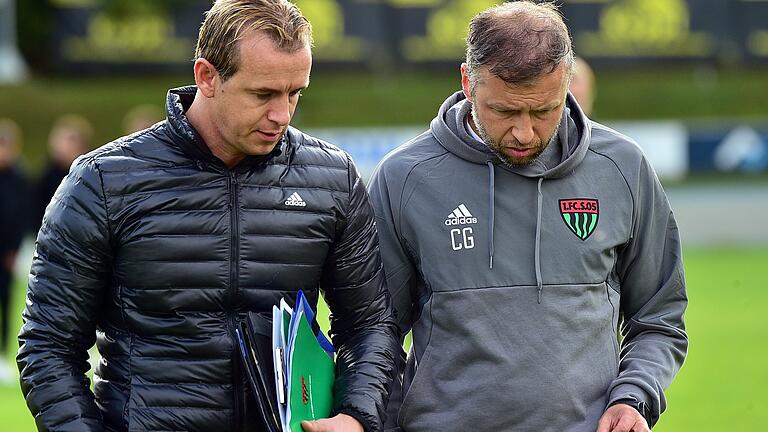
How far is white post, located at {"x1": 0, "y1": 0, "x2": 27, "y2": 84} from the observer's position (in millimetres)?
20781

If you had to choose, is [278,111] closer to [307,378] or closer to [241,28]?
[241,28]

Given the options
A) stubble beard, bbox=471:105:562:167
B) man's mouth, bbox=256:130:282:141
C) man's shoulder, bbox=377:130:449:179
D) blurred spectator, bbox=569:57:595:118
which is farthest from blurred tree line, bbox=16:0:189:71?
man's mouth, bbox=256:130:282:141

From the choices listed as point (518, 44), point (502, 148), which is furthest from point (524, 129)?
point (518, 44)

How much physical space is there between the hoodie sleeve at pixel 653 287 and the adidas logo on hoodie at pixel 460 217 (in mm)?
425

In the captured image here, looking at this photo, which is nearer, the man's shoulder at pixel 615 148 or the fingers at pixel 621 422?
the fingers at pixel 621 422

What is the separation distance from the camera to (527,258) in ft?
11.3

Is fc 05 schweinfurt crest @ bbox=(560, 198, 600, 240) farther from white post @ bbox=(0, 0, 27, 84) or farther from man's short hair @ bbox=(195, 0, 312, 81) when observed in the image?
white post @ bbox=(0, 0, 27, 84)

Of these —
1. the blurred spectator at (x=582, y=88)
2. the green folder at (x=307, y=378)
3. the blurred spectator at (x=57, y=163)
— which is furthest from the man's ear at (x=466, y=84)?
the blurred spectator at (x=57, y=163)

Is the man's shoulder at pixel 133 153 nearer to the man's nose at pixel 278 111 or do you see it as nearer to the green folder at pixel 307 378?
the man's nose at pixel 278 111

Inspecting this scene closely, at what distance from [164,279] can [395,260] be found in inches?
26.8

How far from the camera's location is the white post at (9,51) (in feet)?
68.2

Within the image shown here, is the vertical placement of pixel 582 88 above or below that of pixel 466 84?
below

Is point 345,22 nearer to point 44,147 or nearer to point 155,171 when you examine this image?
point 44,147

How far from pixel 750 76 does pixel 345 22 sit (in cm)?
814
